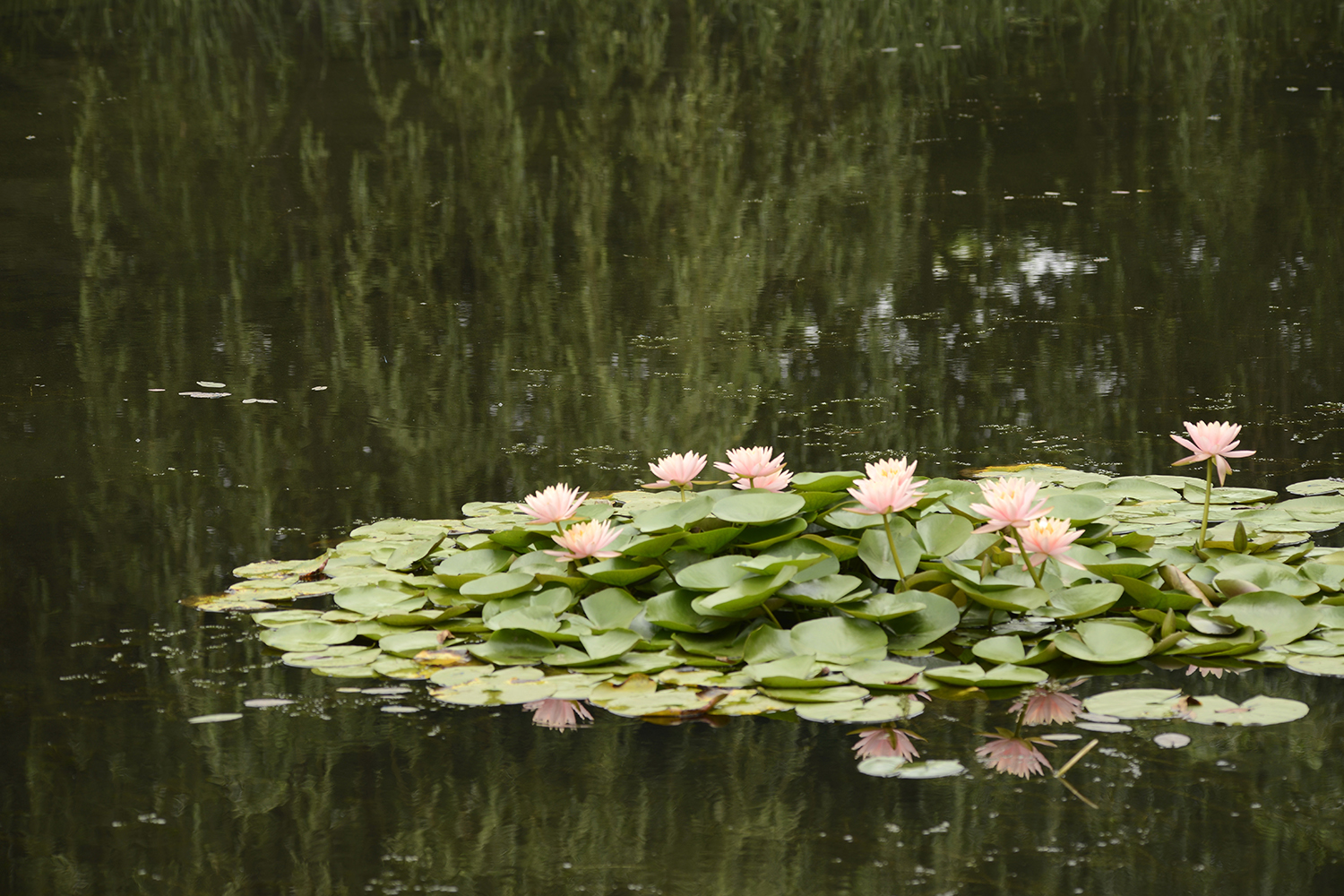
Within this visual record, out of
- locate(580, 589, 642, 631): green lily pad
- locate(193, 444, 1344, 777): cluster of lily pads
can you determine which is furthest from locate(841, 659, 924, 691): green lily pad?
locate(580, 589, 642, 631): green lily pad

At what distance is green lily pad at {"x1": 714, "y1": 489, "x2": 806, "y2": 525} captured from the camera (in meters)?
2.22

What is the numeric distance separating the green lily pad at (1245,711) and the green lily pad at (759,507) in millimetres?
605

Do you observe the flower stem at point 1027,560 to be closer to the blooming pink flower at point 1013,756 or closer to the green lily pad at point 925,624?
the green lily pad at point 925,624

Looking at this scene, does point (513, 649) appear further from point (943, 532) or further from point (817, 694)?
point (943, 532)

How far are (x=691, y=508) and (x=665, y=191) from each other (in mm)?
3291

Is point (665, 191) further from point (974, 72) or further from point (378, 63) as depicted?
point (378, 63)

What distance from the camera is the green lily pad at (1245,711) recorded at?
1913 millimetres

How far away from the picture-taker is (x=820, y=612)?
2184mm

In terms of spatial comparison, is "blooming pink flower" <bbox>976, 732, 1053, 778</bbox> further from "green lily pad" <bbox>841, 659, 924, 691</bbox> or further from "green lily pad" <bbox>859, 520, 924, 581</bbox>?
"green lily pad" <bbox>859, 520, 924, 581</bbox>

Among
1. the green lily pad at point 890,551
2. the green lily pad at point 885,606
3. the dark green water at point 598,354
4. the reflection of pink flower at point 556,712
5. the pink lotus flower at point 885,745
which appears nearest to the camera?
the dark green water at point 598,354

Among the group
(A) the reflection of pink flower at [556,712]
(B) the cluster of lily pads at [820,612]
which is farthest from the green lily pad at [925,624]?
(A) the reflection of pink flower at [556,712]

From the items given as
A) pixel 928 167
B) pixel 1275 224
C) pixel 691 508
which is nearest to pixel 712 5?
pixel 928 167

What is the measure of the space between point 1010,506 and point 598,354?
187 cm

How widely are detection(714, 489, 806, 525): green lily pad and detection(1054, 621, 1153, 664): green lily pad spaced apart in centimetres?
41
